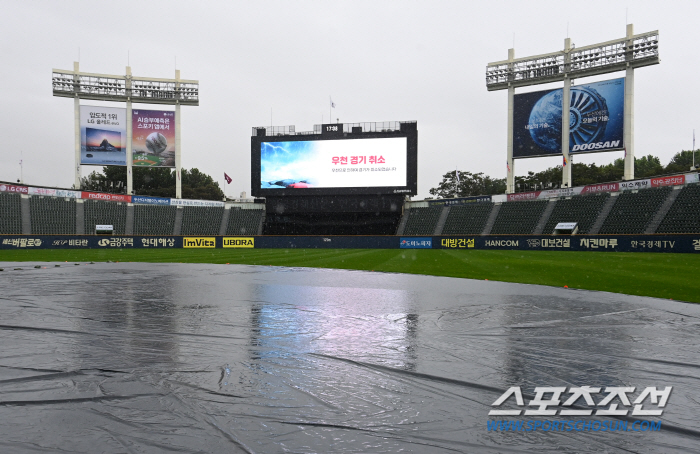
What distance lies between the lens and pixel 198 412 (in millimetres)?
3348

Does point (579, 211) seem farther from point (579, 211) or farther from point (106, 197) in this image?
point (106, 197)

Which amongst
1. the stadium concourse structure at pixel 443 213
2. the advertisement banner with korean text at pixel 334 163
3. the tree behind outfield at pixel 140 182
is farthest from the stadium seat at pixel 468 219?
the tree behind outfield at pixel 140 182

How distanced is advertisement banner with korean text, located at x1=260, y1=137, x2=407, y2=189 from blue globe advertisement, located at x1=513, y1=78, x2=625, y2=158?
40.4 ft

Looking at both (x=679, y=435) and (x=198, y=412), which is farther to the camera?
Result: (x=198, y=412)

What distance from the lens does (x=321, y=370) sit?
445 centimetres

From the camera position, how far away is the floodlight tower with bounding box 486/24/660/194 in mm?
40625

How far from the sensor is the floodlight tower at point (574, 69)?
40.6 m

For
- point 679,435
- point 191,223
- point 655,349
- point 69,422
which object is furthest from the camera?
point 191,223

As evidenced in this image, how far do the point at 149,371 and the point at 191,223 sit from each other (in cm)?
5301

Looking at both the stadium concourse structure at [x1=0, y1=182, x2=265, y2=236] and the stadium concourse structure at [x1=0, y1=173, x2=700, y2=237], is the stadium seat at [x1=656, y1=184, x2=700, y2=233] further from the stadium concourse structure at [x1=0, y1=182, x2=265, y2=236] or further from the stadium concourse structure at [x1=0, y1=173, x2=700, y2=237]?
the stadium concourse structure at [x1=0, y1=182, x2=265, y2=236]

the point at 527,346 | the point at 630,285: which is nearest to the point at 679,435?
the point at 527,346

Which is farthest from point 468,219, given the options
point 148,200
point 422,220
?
point 148,200

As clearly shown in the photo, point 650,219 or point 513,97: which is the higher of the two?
point 513,97

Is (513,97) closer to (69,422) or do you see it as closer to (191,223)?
(191,223)
